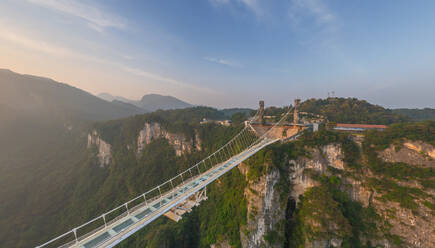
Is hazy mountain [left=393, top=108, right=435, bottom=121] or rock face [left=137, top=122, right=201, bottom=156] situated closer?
rock face [left=137, top=122, right=201, bottom=156]

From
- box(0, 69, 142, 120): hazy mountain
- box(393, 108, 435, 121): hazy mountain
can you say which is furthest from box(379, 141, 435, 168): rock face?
box(0, 69, 142, 120): hazy mountain

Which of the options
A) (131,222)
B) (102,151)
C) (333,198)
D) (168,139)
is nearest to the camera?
(131,222)

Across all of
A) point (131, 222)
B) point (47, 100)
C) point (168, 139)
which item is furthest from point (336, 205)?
point (47, 100)

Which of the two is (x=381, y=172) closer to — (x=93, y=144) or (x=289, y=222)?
(x=289, y=222)

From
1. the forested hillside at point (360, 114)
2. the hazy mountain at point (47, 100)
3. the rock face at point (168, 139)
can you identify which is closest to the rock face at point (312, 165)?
the forested hillside at point (360, 114)

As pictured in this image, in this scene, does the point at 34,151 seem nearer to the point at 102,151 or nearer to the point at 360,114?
the point at 102,151

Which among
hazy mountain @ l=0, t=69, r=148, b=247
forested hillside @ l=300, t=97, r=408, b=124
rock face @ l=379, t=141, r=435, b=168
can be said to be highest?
forested hillside @ l=300, t=97, r=408, b=124

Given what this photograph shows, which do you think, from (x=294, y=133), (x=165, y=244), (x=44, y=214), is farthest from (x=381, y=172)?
(x=44, y=214)

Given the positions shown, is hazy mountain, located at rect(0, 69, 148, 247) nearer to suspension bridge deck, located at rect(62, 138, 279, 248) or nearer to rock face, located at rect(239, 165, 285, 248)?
suspension bridge deck, located at rect(62, 138, 279, 248)
